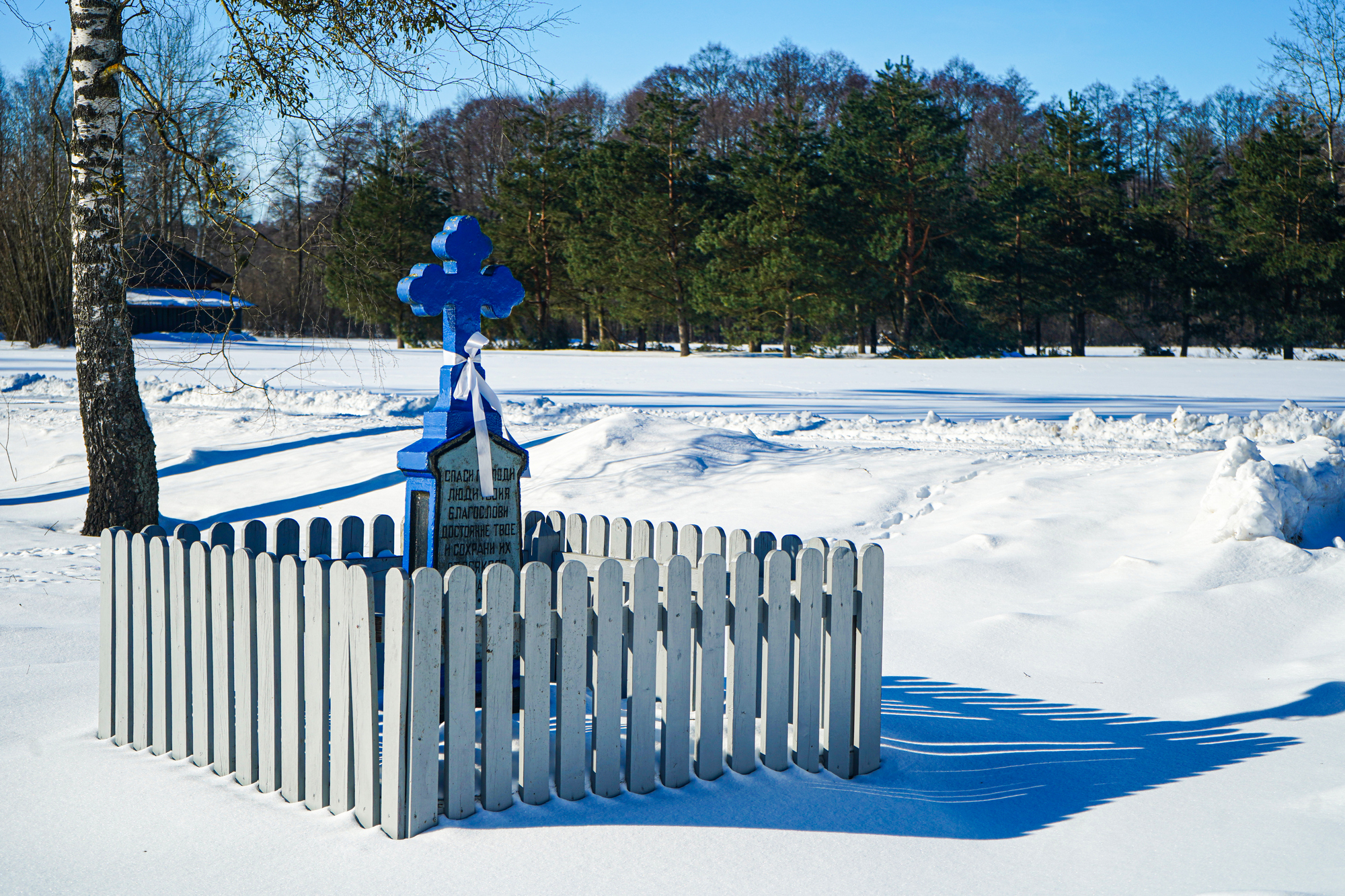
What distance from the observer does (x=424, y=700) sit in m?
2.89

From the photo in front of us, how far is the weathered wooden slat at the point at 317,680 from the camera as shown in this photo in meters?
2.97

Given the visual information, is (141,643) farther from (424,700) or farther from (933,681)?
(933,681)

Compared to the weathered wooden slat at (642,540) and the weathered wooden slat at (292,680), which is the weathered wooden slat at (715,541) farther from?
the weathered wooden slat at (292,680)

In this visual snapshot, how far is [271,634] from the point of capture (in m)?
3.17

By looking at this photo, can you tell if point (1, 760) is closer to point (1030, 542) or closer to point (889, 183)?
point (1030, 542)

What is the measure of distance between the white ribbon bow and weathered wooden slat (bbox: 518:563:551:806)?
0.88 m

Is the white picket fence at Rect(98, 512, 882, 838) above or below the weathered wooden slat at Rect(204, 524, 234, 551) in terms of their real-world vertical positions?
below

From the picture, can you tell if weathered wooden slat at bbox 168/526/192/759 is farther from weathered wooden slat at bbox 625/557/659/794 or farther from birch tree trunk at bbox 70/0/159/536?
birch tree trunk at bbox 70/0/159/536

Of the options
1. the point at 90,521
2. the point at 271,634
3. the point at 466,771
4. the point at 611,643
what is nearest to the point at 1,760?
the point at 271,634

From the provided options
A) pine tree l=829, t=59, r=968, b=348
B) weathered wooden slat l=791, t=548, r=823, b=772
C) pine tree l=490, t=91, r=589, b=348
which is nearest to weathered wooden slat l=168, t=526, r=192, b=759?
weathered wooden slat l=791, t=548, r=823, b=772

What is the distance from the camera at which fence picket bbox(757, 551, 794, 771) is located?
3.44 meters

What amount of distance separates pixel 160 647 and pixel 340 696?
3.34 ft

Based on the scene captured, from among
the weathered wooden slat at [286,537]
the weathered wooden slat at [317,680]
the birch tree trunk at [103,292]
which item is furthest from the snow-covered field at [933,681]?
the weathered wooden slat at [286,537]

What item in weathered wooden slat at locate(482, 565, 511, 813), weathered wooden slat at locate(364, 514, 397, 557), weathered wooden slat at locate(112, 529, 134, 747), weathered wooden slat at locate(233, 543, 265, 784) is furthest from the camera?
weathered wooden slat at locate(364, 514, 397, 557)
